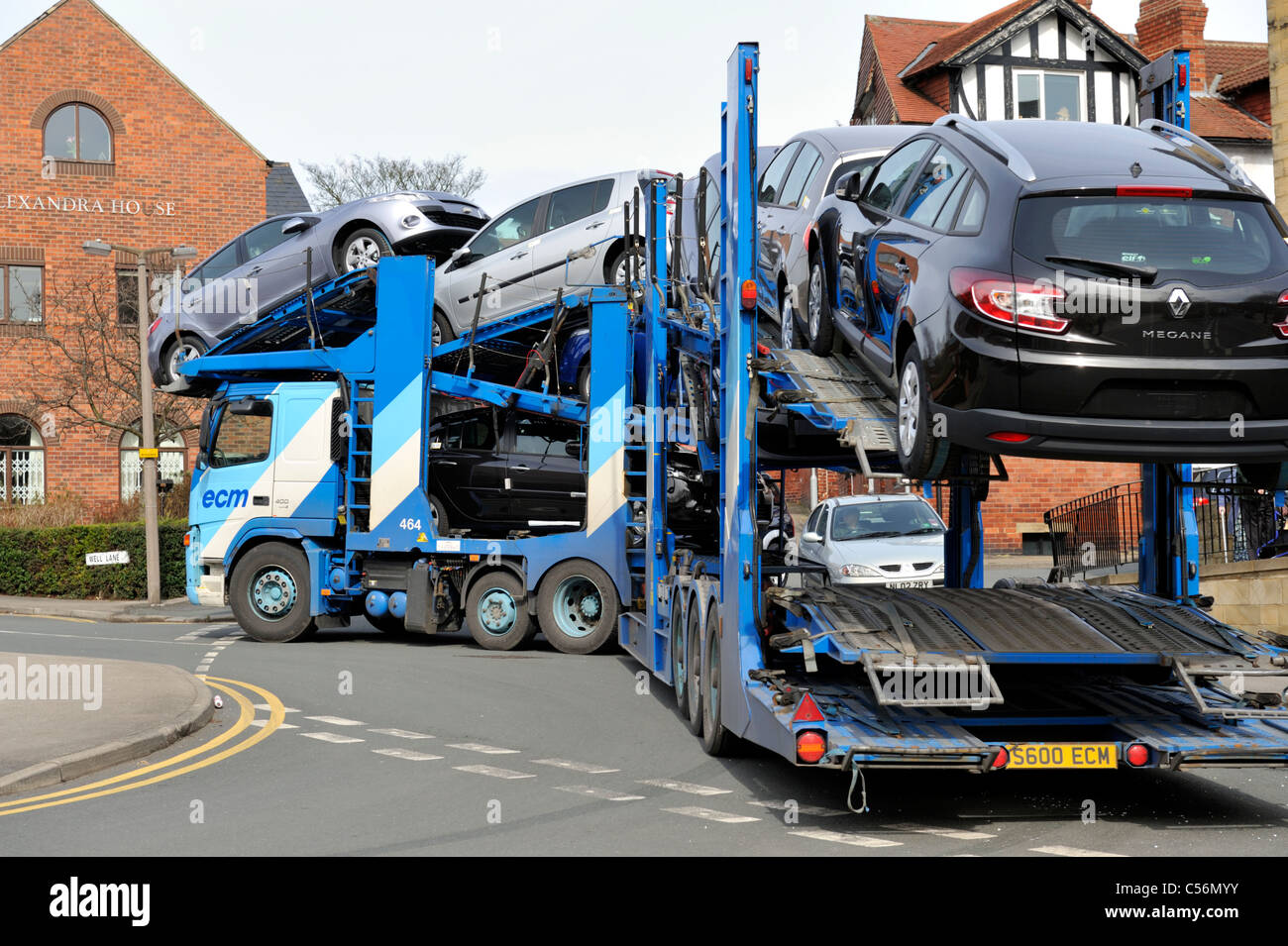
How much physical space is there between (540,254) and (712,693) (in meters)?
7.22

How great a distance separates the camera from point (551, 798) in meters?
7.88

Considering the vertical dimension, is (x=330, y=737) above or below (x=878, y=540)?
below

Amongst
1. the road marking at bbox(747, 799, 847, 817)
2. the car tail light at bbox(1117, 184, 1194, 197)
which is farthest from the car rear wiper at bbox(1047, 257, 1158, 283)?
the road marking at bbox(747, 799, 847, 817)

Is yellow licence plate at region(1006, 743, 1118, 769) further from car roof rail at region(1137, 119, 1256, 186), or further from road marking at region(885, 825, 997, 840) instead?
car roof rail at region(1137, 119, 1256, 186)

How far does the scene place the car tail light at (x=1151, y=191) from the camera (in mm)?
6809

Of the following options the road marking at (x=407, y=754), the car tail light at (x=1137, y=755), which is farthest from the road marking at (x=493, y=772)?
the car tail light at (x=1137, y=755)

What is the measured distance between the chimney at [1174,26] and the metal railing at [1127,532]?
2351 cm

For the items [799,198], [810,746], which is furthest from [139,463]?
[810,746]

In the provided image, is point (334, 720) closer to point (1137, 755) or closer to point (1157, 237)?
point (1137, 755)

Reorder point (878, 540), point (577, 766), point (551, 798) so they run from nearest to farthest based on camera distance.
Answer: point (551, 798) → point (577, 766) → point (878, 540)

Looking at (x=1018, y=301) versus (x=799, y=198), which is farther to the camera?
(x=799, y=198)

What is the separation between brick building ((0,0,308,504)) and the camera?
33.0 metres

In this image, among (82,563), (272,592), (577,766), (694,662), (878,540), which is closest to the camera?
(577,766)
